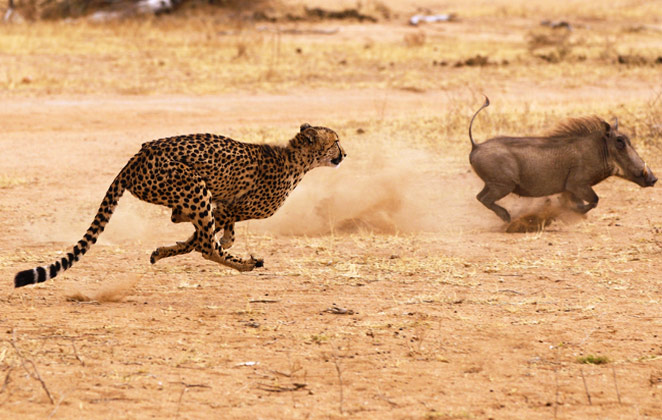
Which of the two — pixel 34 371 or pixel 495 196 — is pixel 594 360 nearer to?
pixel 34 371

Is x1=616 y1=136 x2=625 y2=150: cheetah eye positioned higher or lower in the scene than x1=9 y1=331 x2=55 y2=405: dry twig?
higher

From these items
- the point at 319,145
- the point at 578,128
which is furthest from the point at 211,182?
the point at 578,128

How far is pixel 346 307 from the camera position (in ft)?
22.1

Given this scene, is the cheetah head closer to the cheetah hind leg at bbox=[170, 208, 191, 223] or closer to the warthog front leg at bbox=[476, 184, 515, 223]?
the cheetah hind leg at bbox=[170, 208, 191, 223]

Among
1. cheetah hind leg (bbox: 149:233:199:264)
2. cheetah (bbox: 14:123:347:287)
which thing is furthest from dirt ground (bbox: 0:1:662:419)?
cheetah (bbox: 14:123:347:287)

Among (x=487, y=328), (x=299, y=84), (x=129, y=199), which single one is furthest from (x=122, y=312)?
(x=299, y=84)

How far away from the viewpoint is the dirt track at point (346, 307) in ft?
16.6

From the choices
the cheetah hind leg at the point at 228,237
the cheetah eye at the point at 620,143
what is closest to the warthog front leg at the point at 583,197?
the cheetah eye at the point at 620,143

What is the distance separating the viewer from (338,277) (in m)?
7.57

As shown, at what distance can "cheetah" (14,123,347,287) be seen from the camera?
262 inches

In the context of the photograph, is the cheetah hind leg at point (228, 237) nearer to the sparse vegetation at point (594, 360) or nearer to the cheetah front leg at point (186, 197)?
the cheetah front leg at point (186, 197)

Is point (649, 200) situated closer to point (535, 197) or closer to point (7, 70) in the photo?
point (535, 197)

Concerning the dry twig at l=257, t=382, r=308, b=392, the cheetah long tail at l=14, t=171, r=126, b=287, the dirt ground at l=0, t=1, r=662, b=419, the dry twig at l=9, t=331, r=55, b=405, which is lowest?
the dirt ground at l=0, t=1, r=662, b=419

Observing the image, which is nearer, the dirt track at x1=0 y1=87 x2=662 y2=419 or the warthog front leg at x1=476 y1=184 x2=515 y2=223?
the dirt track at x1=0 y1=87 x2=662 y2=419
